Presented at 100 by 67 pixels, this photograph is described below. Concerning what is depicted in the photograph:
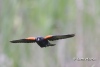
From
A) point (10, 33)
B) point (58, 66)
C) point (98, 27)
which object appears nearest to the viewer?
point (58, 66)

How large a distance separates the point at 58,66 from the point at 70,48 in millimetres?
243

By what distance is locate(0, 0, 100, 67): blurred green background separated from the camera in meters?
0.75

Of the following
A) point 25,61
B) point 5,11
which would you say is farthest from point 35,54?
point 5,11

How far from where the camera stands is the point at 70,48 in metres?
0.84

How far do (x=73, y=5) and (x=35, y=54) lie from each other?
0.28 metres

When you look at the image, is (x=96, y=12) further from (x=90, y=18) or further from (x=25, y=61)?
(x=25, y=61)

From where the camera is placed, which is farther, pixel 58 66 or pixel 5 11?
pixel 5 11

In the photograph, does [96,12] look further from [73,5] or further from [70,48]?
[70,48]

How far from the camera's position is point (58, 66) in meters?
0.60

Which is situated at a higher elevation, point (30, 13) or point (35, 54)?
point (30, 13)

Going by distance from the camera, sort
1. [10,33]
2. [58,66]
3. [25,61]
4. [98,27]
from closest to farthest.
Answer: [58,66]
[25,61]
[10,33]
[98,27]

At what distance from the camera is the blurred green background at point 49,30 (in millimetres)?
748

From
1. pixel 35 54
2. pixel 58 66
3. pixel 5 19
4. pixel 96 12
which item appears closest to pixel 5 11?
pixel 5 19

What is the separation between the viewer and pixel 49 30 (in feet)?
2.74
